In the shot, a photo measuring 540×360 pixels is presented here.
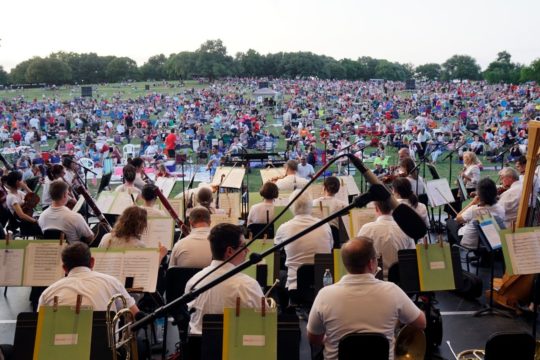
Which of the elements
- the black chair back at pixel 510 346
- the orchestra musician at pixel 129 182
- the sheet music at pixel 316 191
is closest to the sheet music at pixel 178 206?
the orchestra musician at pixel 129 182

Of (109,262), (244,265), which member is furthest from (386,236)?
(244,265)

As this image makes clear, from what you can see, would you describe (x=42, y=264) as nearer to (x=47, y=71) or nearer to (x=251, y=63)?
(x=47, y=71)

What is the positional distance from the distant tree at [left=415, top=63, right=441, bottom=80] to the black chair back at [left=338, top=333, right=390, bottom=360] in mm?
101007

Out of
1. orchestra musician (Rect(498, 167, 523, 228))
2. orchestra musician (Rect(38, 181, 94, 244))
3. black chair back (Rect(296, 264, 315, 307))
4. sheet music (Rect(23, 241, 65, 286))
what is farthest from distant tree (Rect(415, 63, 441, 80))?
sheet music (Rect(23, 241, 65, 286))

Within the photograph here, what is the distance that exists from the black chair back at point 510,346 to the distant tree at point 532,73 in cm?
7202

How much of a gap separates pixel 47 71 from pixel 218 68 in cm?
2215

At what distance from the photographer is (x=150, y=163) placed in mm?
22125

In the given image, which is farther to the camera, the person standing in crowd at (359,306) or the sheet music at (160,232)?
the sheet music at (160,232)

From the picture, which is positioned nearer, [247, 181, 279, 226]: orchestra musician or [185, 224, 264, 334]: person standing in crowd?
[185, 224, 264, 334]: person standing in crowd

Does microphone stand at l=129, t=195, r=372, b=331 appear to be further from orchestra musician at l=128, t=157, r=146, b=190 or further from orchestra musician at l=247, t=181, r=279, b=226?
orchestra musician at l=128, t=157, r=146, b=190

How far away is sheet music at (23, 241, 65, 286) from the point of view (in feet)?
17.3

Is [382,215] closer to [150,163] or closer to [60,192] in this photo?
[60,192]

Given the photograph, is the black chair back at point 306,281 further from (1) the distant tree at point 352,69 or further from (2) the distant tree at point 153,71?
(1) the distant tree at point 352,69

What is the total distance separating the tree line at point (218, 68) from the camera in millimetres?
78375
